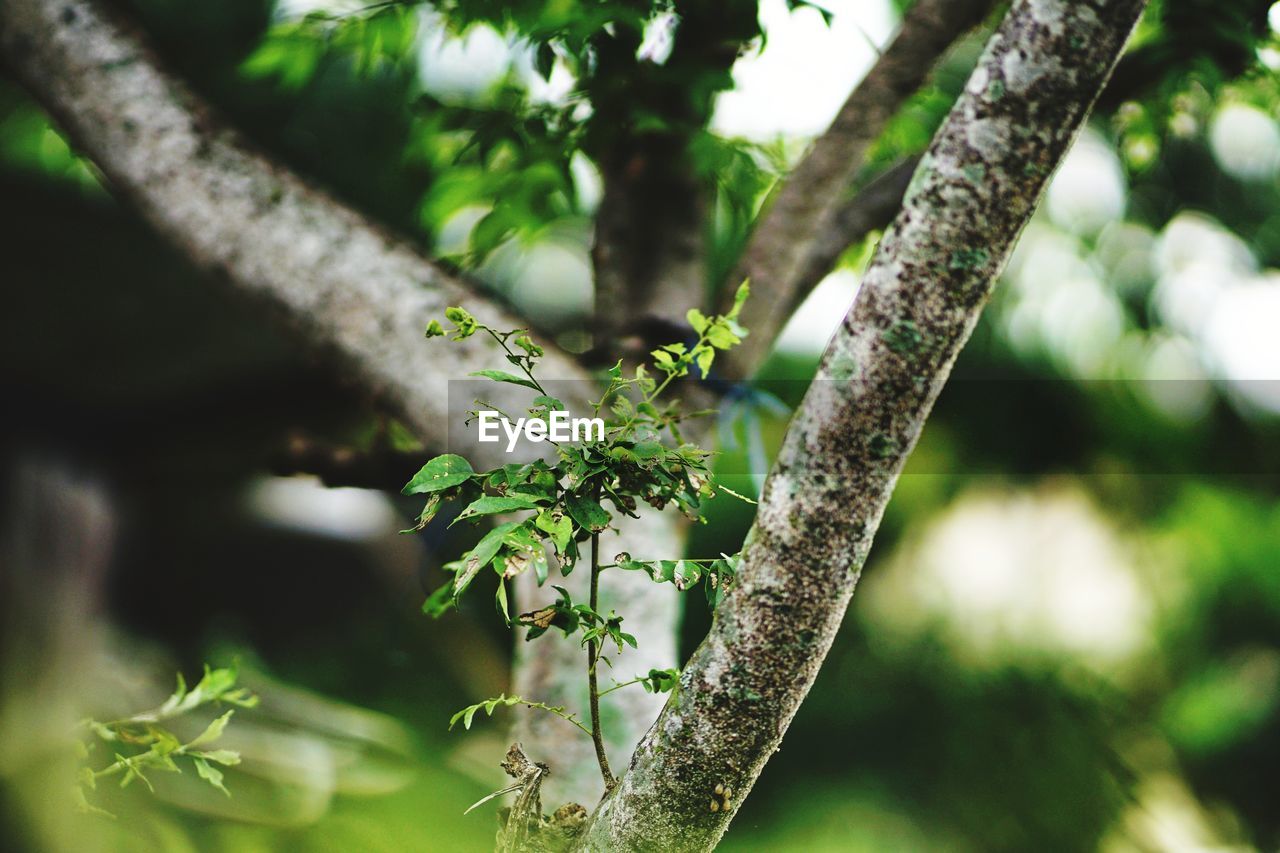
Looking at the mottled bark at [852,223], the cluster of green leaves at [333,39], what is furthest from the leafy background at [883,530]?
the mottled bark at [852,223]

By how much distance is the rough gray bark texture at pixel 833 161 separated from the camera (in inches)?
28.4

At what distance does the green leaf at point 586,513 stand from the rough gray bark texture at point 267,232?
0.26 metres

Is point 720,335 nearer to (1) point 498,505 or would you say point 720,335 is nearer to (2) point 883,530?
(1) point 498,505

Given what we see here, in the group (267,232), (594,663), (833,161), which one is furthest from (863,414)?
(267,232)

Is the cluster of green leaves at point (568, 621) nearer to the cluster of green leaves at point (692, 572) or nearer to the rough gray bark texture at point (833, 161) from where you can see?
the cluster of green leaves at point (692, 572)

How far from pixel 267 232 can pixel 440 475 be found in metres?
0.46

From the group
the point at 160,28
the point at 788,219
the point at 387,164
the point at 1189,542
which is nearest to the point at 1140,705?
the point at 1189,542

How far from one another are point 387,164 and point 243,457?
2.82 feet

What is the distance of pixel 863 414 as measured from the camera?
17.8 inches

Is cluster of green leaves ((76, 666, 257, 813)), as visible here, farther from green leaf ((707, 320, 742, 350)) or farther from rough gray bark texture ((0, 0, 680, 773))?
green leaf ((707, 320, 742, 350))

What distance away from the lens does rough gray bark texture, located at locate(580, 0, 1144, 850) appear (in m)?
0.44

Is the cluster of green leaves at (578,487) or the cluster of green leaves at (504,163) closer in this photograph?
the cluster of green leaves at (578,487)

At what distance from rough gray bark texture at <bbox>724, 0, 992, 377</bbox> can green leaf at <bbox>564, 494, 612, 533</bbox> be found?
34cm

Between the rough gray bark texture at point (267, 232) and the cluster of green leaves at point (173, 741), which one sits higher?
the rough gray bark texture at point (267, 232)
